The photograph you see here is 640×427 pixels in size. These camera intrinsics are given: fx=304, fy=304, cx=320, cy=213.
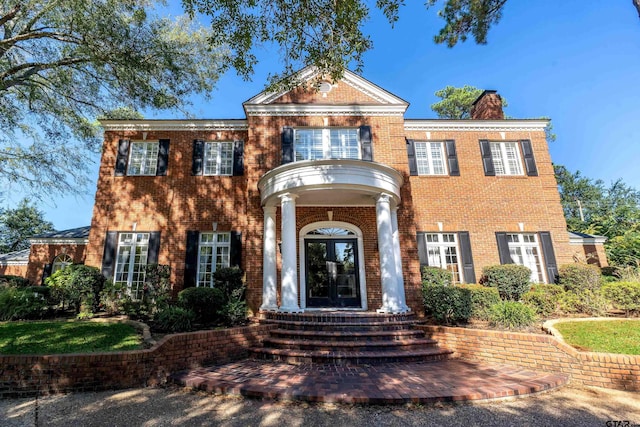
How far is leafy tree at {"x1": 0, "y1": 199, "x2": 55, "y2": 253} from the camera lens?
28.4 meters

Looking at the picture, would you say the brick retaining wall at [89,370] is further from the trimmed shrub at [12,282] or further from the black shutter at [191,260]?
the trimmed shrub at [12,282]

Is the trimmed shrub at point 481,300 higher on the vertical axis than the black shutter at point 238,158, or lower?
lower

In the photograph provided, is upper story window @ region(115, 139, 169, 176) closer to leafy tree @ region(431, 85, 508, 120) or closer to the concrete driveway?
the concrete driveway

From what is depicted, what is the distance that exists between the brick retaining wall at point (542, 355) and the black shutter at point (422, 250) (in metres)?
3.66

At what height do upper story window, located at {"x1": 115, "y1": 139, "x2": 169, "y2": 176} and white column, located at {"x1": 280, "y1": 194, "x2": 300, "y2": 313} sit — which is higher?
upper story window, located at {"x1": 115, "y1": 139, "x2": 169, "y2": 176}

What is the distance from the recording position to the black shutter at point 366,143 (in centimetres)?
1001

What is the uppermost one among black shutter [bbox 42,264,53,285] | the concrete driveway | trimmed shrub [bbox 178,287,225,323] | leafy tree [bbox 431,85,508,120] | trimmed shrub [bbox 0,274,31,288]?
leafy tree [bbox 431,85,508,120]

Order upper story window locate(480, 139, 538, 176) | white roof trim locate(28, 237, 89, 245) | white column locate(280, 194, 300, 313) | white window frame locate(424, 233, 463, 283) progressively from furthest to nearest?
upper story window locate(480, 139, 538, 176)
white roof trim locate(28, 237, 89, 245)
white window frame locate(424, 233, 463, 283)
white column locate(280, 194, 300, 313)

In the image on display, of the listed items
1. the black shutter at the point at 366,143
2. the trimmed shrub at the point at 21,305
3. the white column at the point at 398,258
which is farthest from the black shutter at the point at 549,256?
the trimmed shrub at the point at 21,305

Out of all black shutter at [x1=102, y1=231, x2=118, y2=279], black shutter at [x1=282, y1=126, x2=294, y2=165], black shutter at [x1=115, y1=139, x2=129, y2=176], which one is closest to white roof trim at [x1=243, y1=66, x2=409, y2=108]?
black shutter at [x1=282, y1=126, x2=294, y2=165]

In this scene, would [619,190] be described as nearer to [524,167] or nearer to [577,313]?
[524,167]

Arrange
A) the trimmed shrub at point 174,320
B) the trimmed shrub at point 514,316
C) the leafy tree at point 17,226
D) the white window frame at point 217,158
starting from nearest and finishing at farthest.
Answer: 1. the trimmed shrub at point 174,320
2. the trimmed shrub at point 514,316
3. the white window frame at point 217,158
4. the leafy tree at point 17,226

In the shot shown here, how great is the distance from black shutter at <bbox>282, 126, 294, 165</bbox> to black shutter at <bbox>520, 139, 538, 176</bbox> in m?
9.21

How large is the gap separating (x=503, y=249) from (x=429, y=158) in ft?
14.0
